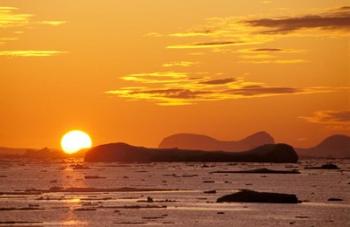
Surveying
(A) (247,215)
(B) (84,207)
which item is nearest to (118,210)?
(B) (84,207)

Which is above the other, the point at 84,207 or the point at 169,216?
the point at 84,207

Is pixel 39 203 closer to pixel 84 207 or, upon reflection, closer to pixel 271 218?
pixel 84 207

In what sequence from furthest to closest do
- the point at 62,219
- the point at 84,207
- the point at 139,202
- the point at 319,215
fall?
the point at 139,202
the point at 84,207
the point at 319,215
the point at 62,219

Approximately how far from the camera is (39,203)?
72.3 meters

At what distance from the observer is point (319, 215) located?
202 feet

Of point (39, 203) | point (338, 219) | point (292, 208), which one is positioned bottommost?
point (338, 219)

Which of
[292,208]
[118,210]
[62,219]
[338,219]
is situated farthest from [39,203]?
[338,219]

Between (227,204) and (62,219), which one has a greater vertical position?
(227,204)

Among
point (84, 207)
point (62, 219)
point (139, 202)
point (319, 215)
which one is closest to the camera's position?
point (62, 219)

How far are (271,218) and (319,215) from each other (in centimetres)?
467

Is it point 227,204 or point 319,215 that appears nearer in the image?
point 319,215

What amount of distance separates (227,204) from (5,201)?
1855cm

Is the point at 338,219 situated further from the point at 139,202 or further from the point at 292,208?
the point at 139,202

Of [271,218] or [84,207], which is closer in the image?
[271,218]
